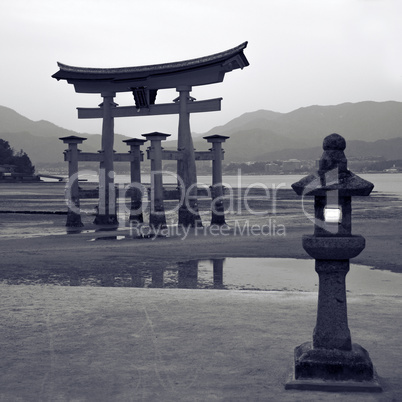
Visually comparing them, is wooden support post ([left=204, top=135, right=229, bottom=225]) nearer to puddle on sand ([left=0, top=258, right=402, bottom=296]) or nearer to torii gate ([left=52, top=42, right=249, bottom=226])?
torii gate ([left=52, top=42, right=249, bottom=226])

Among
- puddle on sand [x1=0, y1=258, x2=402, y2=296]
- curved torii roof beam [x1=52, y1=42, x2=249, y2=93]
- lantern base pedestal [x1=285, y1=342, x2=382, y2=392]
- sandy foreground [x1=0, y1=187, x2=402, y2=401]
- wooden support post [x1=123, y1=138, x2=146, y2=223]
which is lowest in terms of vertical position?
puddle on sand [x1=0, y1=258, x2=402, y2=296]

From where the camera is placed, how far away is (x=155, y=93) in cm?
1759

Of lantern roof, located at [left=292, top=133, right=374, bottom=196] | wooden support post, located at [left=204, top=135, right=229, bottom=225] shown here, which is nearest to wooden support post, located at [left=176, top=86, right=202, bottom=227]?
wooden support post, located at [left=204, top=135, right=229, bottom=225]

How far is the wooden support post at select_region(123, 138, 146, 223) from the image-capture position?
1828cm

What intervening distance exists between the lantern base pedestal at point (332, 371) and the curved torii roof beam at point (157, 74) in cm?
1253

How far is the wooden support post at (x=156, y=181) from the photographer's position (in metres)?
15.4

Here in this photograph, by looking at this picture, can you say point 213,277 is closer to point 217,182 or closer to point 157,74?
point 217,182

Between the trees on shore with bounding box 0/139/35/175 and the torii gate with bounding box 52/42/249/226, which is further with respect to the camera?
the trees on shore with bounding box 0/139/35/175

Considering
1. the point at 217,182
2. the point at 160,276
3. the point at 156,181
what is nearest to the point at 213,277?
the point at 160,276

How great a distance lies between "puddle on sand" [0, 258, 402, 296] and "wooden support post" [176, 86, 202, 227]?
6309mm

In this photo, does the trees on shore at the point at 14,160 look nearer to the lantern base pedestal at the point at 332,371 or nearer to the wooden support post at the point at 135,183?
the wooden support post at the point at 135,183

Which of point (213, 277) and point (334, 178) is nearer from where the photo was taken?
point (334, 178)

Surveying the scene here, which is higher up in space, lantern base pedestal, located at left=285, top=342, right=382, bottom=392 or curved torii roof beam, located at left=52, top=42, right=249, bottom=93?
curved torii roof beam, located at left=52, top=42, right=249, bottom=93

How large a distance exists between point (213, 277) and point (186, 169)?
26.3 ft
